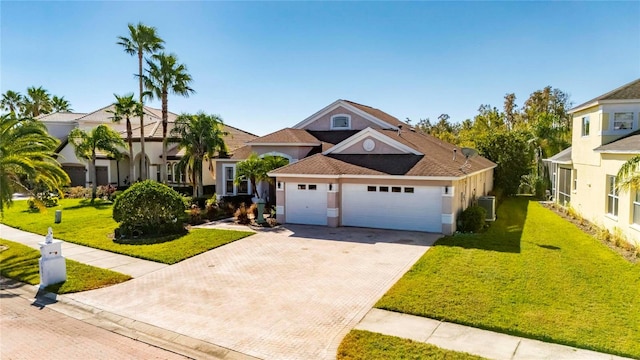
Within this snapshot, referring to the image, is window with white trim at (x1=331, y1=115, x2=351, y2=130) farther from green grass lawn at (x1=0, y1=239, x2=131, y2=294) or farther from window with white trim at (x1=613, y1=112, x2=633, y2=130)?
green grass lawn at (x1=0, y1=239, x2=131, y2=294)

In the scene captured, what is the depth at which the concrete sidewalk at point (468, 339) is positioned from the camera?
7.62 metres

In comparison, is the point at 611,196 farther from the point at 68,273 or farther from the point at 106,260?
the point at 68,273

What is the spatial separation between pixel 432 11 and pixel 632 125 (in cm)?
1085

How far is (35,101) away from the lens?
58688mm

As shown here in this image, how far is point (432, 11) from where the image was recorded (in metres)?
18.4

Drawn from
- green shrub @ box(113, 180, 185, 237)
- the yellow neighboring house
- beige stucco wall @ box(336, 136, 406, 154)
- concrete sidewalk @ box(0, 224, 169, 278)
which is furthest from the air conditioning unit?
concrete sidewalk @ box(0, 224, 169, 278)

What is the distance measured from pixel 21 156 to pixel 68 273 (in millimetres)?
6621

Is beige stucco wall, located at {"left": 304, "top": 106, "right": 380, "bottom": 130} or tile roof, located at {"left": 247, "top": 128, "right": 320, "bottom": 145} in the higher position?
beige stucco wall, located at {"left": 304, "top": 106, "right": 380, "bottom": 130}

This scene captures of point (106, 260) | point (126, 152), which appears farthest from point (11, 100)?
point (106, 260)

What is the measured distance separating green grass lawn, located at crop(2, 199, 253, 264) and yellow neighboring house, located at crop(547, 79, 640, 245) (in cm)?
1599

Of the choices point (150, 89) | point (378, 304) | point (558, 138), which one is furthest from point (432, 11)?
point (558, 138)

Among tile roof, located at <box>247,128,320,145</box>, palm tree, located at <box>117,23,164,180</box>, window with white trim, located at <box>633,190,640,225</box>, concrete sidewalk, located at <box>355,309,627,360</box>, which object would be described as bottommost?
concrete sidewalk, located at <box>355,309,627,360</box>

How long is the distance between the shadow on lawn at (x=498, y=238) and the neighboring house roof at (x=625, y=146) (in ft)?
16.6

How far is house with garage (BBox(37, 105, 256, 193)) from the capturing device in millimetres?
35844
